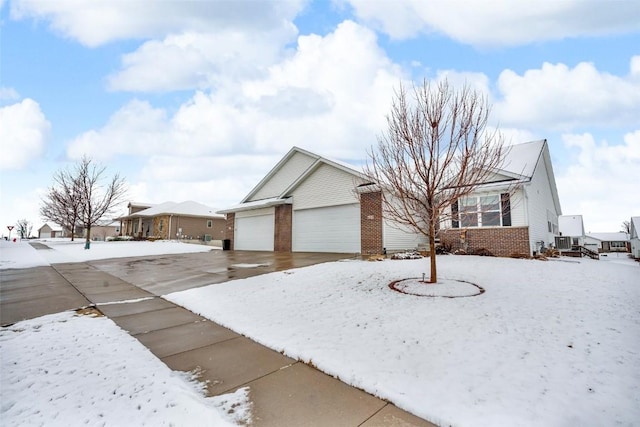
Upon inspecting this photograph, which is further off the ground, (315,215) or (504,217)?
(315,215)

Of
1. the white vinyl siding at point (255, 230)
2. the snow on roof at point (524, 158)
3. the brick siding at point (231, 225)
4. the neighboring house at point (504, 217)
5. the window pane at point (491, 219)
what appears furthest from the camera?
Result: the brick siding at point (231, 225)

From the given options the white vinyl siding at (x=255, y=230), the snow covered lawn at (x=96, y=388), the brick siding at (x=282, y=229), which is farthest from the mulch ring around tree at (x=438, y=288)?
the white vinyl siding at (x=255, y=230)

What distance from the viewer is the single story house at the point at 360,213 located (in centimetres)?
1243

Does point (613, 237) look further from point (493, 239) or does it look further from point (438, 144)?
point (438, 144)

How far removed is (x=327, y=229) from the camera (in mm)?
16734

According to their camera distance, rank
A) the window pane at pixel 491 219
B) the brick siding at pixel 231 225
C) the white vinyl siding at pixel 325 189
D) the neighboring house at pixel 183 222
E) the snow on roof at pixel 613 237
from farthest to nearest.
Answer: the snow on roof at pixel 613 237
the neighboring house at pixel 183 222
the brick siding at pixel 231 225
the white vinyl siding at pixel 325 189
the window pane at pixel 491 219

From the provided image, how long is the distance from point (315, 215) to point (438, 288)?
37.7ft

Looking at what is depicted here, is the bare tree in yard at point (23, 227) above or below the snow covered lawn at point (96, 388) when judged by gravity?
above

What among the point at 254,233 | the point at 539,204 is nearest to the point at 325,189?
the point at 254,233

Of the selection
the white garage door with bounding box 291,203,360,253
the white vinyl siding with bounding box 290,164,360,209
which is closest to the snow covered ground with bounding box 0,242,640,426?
the white garage door with bounding box 291,203,360,253

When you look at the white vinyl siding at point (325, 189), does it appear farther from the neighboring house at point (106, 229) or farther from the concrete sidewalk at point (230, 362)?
the neighboring house at point (106, 229)

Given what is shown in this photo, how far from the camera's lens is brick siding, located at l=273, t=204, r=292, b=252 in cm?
1869

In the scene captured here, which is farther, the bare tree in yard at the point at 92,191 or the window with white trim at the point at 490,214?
the bare tree in yard at the point at 92,191

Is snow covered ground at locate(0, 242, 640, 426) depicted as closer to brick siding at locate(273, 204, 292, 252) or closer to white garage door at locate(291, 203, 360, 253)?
white garage door at locate(291, 203, 360, 253)
